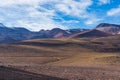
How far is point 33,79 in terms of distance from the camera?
33.6 meters

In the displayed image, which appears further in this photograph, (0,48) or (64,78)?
(0,48)

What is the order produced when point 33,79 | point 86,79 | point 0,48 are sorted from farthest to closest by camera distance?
point 0,48, point 86,79, point 33,79

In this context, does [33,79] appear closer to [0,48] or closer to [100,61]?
[100,61]

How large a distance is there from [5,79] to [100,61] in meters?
47.8

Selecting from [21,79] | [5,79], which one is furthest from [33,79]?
[5,79]

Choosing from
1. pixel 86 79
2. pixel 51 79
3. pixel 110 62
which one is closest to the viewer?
pixel 51 79

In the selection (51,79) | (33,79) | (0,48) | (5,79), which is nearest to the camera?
(5,79)

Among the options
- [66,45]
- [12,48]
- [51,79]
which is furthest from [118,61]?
[66,45]

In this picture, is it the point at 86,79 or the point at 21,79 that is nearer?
the point at 21,79

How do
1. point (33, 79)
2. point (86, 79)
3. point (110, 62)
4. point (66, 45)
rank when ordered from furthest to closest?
point (66, 45) < point (110, 62) < point (86, 79) < point (33, 79)

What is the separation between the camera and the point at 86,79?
38.2 meters

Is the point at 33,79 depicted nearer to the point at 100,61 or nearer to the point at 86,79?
the point at 86,79

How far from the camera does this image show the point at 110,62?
240 feet

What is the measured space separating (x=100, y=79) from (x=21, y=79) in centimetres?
1149
